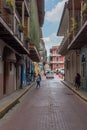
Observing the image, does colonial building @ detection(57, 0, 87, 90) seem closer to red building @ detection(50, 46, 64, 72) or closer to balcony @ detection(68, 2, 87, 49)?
balcony @ detection(68, 2, 87, 49)

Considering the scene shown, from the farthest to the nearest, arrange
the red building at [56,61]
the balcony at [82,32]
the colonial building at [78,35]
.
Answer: the red building at [56,61] < the colonial building at [78,35] < the balcony at [82,32]

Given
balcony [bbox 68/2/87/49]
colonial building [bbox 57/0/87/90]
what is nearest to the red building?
colonial building [bbox 57/0/87/90]

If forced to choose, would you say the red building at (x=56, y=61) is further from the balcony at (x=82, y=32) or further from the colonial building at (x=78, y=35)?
the balcony at (x=82, y=32)

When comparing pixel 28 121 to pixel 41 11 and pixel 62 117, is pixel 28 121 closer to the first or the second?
pixel 62 117

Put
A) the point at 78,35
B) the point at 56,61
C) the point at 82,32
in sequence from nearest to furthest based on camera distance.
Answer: the point at 82,32
the point at 78,35
the point at 56,61

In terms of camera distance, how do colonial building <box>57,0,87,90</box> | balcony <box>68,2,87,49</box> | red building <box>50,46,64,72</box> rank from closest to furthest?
balcony <box>68,2,87,49</box> → colonial building <box>57,0,87,90</box> → red building <box>50,46,64,72</box>

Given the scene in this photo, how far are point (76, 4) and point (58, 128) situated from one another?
25868mm

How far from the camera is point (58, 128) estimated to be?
11695 millimetres

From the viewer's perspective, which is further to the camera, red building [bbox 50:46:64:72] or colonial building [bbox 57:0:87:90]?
red building [bbox 50:46:64:72]

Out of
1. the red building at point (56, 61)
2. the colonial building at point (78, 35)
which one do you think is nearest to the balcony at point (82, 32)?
the colonial building at point (78, 35)

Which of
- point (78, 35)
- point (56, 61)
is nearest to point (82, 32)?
point (78, 35)

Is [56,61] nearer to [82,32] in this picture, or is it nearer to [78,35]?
[78,35]

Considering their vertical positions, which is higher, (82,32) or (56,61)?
(56,61)

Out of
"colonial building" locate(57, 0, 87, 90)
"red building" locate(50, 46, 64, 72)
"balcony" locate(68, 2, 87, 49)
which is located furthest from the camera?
"red building" locate(50, 46, 64, 72)
